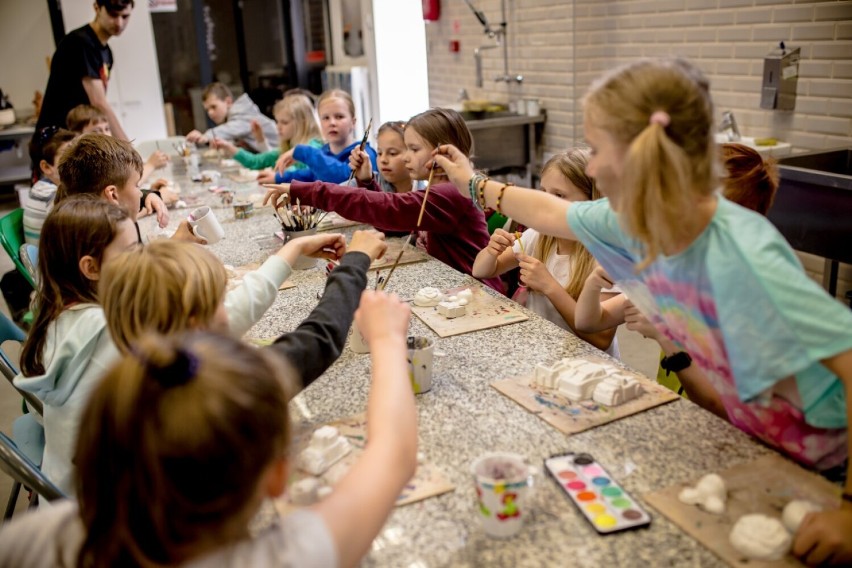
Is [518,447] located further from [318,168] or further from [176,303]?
[318,168]

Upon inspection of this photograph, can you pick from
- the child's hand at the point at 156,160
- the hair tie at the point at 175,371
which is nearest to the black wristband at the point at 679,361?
the hair tie at the point at 175,371

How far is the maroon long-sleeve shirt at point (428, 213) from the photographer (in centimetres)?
221

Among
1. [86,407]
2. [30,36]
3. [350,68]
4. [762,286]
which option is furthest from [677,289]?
[30,36]

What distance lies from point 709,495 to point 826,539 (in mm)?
159

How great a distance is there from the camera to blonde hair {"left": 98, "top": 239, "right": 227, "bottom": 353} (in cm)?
118

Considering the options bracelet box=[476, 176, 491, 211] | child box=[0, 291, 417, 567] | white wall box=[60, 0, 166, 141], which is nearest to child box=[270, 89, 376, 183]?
bracelet box=[476, 176, 491, 211]

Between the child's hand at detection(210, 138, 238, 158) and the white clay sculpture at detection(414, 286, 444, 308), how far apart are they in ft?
10.7

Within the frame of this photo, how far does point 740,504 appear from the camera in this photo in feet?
3.32

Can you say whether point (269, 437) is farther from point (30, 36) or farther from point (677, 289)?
point (30, 36)

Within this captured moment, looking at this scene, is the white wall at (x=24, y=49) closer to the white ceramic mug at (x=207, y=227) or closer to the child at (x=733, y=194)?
the white ceramic mug at (x=207, y=227)

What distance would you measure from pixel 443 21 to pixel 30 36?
4181mm

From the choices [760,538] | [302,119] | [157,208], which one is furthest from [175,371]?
[302,119]

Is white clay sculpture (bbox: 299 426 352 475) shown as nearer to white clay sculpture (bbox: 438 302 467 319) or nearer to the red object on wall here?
white clay sculpture (bbox: 438 302 467 319)

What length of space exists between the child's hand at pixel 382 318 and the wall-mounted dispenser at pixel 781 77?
8.59 feet
